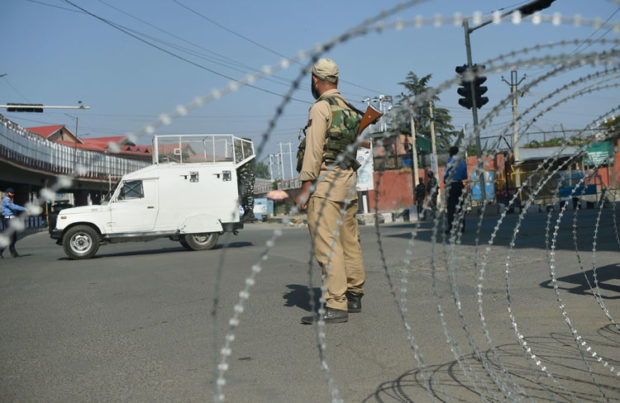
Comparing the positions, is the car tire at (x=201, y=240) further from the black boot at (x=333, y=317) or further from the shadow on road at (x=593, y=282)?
the black boot at (x=333, y=317)

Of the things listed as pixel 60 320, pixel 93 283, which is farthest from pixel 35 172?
pixel 60 320

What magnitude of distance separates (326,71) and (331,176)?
849 mm

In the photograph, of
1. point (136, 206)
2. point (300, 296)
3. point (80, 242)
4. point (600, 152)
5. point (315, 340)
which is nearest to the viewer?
point (315, 340)

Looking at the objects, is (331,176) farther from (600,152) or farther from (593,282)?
(600,152)

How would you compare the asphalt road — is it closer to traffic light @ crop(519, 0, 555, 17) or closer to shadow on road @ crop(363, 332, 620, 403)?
shadow on road @ crop(363, 332, 620, 403)

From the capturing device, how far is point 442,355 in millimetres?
3406

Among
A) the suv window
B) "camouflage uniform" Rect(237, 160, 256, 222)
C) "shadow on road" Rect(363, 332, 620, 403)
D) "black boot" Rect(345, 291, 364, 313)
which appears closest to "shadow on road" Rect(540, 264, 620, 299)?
"shadow on road" Rect(363, 332, 620, 403)

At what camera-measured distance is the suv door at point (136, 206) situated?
13.9m

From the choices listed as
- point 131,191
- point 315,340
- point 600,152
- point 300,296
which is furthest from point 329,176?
point 600,152

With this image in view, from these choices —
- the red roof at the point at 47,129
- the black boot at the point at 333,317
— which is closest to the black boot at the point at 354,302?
the black boot at the point at 333,317

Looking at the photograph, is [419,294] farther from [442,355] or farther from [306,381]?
[306,381]

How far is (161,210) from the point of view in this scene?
14.1m

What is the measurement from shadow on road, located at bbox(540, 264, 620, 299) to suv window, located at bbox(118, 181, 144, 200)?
10524 millimetres

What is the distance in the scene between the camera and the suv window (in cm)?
1401
